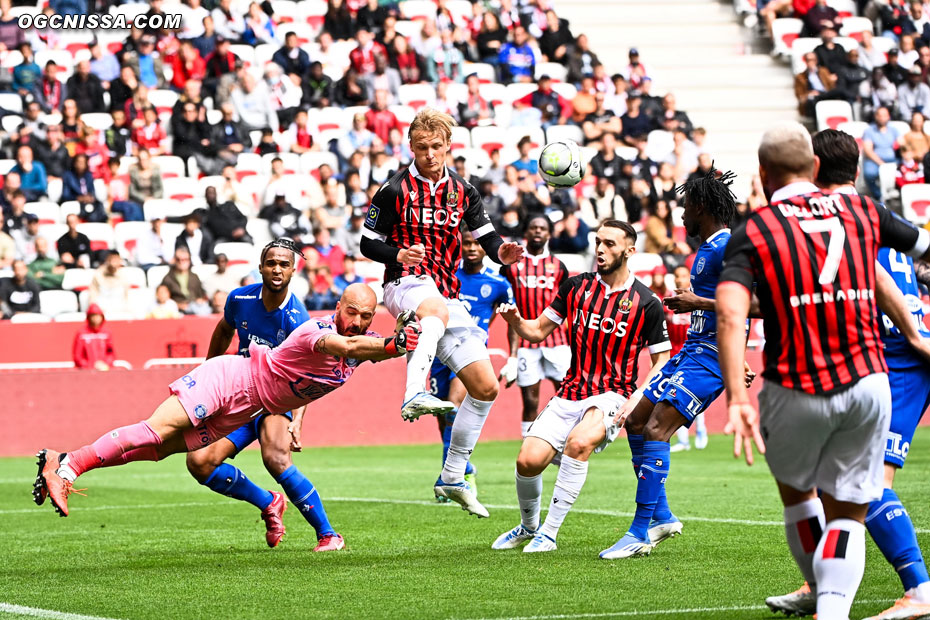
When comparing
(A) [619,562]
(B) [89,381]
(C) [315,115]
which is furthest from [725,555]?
(C) [315,115]

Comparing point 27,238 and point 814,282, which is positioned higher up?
point 814,282

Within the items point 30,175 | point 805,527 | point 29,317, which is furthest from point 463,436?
point 30,175

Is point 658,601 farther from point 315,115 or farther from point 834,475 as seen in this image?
point 315,115

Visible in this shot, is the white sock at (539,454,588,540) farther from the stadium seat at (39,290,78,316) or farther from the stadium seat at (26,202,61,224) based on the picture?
the stadium seat at (26,202,61,224)

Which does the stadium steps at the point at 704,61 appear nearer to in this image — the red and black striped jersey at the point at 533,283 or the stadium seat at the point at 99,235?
the stadium seat at the point at 99,235

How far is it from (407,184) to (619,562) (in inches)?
117

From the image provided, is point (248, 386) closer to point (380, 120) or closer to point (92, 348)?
point (92, 348)

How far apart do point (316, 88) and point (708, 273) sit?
15326 mm

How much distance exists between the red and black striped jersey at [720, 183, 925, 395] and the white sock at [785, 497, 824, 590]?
2.06ft

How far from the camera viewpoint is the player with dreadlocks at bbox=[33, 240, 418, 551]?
7762 millimetres

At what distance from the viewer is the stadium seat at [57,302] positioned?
18625 millimetres

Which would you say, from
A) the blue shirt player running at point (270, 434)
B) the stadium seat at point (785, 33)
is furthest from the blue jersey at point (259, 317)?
the stadium seat at point (785, 33)

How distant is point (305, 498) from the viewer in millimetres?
9094

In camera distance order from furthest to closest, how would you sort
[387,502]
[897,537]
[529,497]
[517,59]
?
[517,59], [387,502], [529,497], [897,537]
